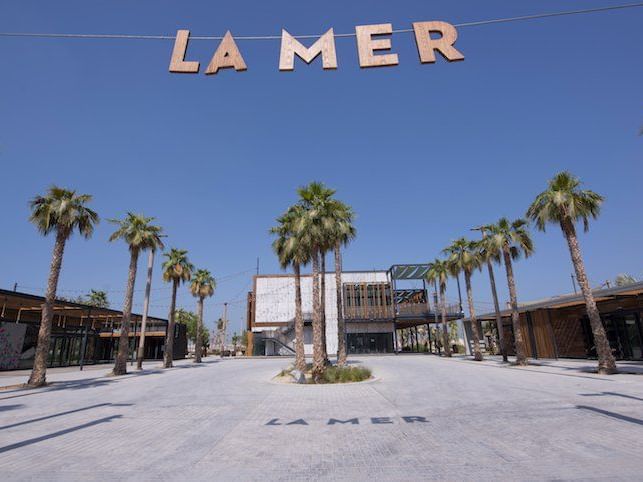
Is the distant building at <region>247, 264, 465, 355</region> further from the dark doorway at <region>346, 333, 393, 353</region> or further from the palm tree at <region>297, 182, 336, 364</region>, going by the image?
the palm tree at <region>297, 182, 336, 364</region>

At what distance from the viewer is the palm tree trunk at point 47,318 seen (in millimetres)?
18203

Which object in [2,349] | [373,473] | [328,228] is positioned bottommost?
[373,473]

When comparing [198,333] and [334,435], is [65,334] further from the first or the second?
[334,435]

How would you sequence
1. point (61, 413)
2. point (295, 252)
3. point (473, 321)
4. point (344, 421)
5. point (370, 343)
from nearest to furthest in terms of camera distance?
1. point (344, 421)
2. point (61, 413)
3. point (295, 252)
4. point (473, 321)
5. point (370, 343)

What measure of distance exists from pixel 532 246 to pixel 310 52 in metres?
25.1

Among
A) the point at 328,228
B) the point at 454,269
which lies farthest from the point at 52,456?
the point at 454,269

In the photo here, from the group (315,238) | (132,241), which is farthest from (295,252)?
(132,241)

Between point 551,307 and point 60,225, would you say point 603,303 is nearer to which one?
point 551,307

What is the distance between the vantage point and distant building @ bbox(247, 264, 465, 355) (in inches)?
1907

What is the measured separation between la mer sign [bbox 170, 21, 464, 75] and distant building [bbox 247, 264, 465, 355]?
42.1m

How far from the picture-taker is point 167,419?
969cm

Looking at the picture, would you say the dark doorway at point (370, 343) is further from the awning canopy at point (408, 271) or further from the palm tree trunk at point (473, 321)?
the palm tree trunk at point (473, 321)

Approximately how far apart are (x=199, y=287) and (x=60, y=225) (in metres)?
21.6

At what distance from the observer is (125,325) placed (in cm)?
2481
